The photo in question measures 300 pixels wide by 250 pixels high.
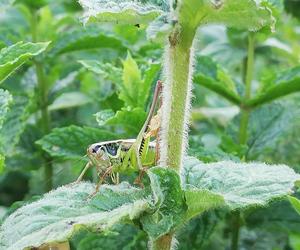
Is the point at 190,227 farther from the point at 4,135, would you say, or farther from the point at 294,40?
the point at 294,40

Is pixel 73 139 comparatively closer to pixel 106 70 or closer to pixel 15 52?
pixel 106 70

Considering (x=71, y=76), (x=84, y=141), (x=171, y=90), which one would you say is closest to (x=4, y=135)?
(x=84, y=141)

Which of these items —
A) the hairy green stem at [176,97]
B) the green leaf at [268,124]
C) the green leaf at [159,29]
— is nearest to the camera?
the green leaf at [159,29]

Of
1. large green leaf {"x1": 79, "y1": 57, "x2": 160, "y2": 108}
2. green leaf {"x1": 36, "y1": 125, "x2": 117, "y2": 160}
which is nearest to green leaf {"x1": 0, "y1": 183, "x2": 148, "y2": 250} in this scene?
green leaf {"x1": 36, "y1": 125, "x2": 117, "y2": 160}

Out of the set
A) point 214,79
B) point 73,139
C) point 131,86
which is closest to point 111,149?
point 73,139

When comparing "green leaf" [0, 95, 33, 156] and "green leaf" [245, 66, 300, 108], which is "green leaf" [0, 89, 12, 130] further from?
"green leaf" [245, 66, 300, 108]

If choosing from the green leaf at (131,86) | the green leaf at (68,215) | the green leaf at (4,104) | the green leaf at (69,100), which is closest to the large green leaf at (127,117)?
the green leaf at (131,86)

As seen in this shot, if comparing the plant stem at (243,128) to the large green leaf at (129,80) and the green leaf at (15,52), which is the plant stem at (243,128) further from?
the green leaf at (15,52)
